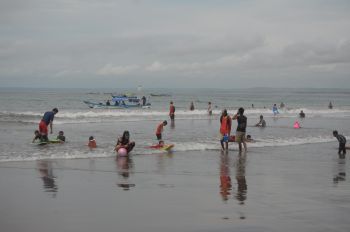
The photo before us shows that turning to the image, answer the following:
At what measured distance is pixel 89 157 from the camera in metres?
16.7

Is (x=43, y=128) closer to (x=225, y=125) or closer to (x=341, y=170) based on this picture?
(x=225, y=125)

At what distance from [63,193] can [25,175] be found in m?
2.83

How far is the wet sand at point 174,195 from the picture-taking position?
306 inches

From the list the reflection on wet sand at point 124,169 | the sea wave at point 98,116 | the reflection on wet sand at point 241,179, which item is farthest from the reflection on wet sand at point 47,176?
the sea wave at point 98,116

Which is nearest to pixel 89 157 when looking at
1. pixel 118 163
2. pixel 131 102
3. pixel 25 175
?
pixel 118 163

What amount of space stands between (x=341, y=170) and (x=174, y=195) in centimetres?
672

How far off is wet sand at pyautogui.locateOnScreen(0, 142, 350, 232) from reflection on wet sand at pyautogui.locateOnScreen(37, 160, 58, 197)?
24 millimetres

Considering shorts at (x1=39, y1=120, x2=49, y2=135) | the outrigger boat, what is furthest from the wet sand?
the outrigger boat

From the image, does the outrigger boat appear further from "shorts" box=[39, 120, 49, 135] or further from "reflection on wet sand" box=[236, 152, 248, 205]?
"reflection on wet sand" box=[236, 152, 248, 205]

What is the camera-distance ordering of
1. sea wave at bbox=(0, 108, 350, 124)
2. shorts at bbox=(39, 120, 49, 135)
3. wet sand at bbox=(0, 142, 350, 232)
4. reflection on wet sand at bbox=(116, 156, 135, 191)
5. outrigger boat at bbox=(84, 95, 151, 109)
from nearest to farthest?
1. wet sand at bbox=(0, 142, 350, 232)
2. reflection on wet sand at bbox=(116, 156, 135, 191)
3. shorts at bbox=(39, 120, 49, 135)
4. sea wave at bbox=(0, 108, 350, 124)
5. outrigger boat at bbox=(84, 95, 151, 109)

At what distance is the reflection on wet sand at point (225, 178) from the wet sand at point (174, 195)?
26 millimetres

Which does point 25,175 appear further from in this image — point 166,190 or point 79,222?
point 79,222

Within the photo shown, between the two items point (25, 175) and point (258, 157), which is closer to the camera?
point (25, 175)

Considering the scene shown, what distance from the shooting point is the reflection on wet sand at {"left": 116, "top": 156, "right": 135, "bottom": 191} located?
1111 centimetres
